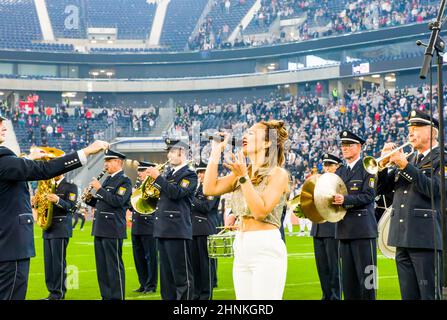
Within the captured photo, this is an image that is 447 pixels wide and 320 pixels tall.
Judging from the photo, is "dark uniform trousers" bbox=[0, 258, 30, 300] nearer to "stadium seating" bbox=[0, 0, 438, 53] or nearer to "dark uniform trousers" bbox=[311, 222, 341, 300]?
"dark uniform trousers" bbox=[311, 222, 341, 300]

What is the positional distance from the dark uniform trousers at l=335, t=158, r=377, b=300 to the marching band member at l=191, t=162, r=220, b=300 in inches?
108

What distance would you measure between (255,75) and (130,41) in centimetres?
1073

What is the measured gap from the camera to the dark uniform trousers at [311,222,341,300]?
10.3m

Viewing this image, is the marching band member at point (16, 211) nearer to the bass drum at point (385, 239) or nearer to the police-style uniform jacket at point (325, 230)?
the bass drum at point (385, 239)

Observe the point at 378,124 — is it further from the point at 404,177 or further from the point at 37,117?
the point at 404,177

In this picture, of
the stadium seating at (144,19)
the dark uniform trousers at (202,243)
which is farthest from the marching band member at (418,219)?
the stadium seating at (144,19)

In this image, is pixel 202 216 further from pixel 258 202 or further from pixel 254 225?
pixel 258 202

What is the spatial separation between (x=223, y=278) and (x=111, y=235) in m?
3.95

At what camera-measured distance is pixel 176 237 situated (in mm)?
9195

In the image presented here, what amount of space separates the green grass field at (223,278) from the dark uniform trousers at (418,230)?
3533mm

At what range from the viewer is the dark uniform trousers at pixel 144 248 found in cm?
1216

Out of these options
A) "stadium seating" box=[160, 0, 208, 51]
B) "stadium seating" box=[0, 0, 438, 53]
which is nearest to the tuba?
"stadium seating" box=[0, 0, 438, 53]
